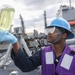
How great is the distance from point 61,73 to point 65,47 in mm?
322

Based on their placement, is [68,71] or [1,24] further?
[68,71]

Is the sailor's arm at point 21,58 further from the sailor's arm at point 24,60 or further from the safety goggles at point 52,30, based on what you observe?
the safety goggles at point 52,30

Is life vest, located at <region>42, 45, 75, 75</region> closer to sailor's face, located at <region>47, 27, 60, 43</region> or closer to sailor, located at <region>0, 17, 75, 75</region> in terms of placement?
sailor, located at <region>0, 17, 75, 75</region>

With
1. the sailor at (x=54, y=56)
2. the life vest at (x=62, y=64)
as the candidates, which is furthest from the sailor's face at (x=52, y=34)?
the life vest at (x=62, y=64)

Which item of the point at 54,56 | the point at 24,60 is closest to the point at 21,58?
the point at 24,60

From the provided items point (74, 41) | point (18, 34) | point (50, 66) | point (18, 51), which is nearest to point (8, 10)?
point (18, 51)

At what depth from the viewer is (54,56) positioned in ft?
9.15

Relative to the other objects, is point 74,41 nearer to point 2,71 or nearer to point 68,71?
point 68,71

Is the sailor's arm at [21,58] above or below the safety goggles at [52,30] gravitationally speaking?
below

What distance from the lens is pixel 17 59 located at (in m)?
2.76

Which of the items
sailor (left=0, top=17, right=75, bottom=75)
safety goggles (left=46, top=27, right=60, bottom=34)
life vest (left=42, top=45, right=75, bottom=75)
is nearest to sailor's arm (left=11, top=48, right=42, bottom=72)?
sailor (left=0, top=17, right=75, bottom=75)

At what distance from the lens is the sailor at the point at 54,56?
271 centimetres

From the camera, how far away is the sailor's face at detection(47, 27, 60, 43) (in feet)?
9.10

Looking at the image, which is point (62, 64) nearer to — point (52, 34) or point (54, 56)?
point (54, 56)
